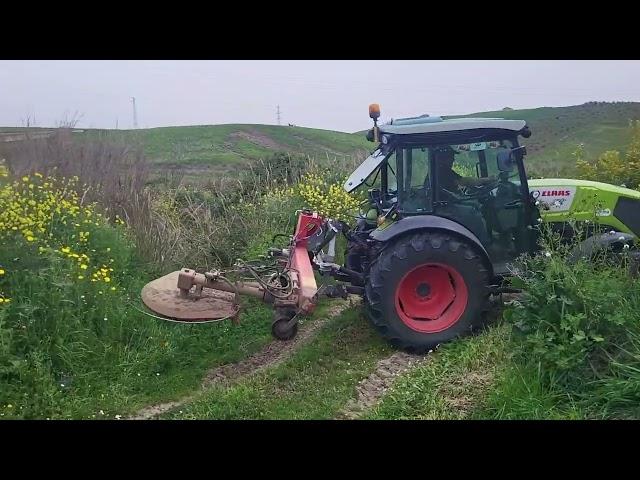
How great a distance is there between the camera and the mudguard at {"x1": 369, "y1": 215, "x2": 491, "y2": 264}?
5.26 m

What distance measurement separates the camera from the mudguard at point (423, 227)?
207 inches

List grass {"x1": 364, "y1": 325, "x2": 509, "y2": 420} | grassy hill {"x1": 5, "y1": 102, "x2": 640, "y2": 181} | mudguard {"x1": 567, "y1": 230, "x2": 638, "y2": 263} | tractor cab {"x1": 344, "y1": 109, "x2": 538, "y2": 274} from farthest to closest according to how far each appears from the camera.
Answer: grassy hill {"x1": 5, "y1": 102, "x2": 640, "y2": 181}, tractor cab {"x1": 344, "y1": 109, "x2": 538, "y2": 274}, mudguard {"x1": 567, "y1": 230, "x2": 638, "y2": 263}, grass {"x1": 364, "y1": 325, "x2": 509, "y2": 420}

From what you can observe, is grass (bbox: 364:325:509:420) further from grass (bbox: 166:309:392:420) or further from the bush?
grass (bbox: 166:309:392:420)

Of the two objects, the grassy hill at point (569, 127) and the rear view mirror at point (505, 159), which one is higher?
the grassy hill at point (569, 127)

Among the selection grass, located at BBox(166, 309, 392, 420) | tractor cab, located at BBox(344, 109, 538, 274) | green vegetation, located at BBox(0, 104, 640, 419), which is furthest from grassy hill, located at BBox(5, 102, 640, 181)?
grass, located at BBox(166, 309, 392, 420)

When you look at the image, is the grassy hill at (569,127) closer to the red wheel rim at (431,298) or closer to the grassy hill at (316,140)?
the grassy hill at (316,140)

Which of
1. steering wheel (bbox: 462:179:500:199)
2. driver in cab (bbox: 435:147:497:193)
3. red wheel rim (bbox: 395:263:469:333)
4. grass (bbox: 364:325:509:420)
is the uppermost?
driver in cab (bbox: 435:147:497:193)

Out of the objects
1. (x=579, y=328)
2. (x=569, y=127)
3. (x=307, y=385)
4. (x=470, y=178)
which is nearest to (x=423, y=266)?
(x=470, y=178)

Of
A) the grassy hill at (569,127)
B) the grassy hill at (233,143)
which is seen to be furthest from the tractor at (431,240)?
the grassy hill at (233,143)

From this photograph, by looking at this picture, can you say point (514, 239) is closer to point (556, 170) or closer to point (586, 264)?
point (586, 264)

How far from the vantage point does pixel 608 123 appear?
17812 millimetres

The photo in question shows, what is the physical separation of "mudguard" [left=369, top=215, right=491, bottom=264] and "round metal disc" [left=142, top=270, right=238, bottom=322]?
1.49 metres

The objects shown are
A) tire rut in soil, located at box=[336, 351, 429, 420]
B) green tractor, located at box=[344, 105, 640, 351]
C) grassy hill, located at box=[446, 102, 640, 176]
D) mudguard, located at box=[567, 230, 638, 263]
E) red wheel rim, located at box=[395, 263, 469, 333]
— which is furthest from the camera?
grassy hill, located at box=[446, 102, 640, 176]

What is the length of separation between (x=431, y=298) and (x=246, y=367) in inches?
73.2
